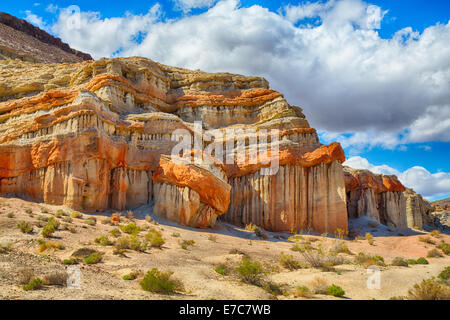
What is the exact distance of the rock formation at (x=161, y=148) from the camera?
73.0ft

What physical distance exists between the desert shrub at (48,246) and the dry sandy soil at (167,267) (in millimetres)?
176

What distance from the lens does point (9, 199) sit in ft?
68.3

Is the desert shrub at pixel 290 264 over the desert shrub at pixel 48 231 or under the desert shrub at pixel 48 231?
under

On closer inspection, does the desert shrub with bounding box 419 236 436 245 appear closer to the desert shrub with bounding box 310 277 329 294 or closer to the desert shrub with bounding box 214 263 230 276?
the desert shrub with bounding box 310 277 329 294

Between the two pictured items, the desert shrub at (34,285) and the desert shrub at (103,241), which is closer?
the desert shrub at (34,285)

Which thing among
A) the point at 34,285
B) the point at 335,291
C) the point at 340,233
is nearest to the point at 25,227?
the point at 34,285

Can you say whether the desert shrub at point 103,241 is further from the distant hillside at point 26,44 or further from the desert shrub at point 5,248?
the distant hillside at point 26,44

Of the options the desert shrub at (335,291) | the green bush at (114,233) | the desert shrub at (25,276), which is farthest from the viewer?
the green bush at (114,233)

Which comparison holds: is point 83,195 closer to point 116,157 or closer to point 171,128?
point 116,157

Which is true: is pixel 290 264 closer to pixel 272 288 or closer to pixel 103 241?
pixel 272 288

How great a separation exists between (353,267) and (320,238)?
12.0m

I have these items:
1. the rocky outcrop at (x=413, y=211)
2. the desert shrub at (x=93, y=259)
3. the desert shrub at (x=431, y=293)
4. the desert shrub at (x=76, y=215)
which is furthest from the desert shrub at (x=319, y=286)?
the rocky outcrop at (x=413, y=211)

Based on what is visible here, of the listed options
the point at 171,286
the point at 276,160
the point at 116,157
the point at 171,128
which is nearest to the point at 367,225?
the point at 276,160

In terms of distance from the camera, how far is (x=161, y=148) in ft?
88.1
